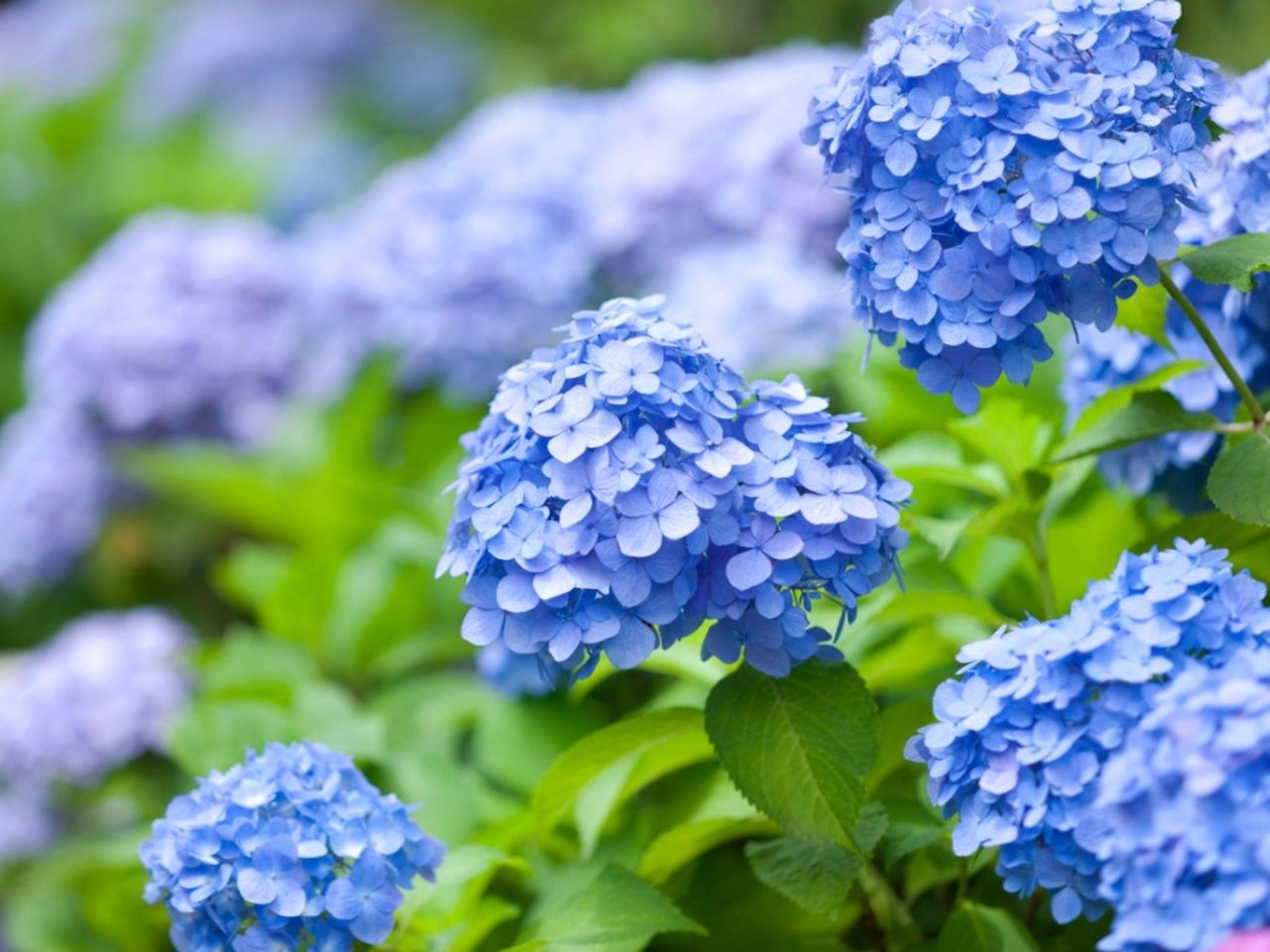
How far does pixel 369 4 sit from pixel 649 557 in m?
5.36

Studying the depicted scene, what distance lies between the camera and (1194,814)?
0.63 meters

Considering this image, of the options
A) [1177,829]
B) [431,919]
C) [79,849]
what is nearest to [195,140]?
[79,849]

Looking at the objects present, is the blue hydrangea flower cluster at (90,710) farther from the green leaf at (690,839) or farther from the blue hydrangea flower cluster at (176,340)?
the green leaf at (690,839)

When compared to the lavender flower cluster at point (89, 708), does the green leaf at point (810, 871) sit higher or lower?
lower

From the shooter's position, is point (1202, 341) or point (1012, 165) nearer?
point (1012, 165)

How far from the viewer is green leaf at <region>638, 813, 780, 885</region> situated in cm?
103

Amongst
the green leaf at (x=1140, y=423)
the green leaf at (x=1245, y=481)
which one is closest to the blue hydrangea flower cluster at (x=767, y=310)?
the green leaf at (x=1140, y=423)

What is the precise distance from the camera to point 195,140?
3.24 metres

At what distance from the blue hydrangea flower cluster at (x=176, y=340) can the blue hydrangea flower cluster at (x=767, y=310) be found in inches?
28.6

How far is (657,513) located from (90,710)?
3.59ft

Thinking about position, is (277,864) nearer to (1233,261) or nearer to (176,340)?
(1233,261)

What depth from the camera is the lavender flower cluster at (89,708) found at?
1.65 m

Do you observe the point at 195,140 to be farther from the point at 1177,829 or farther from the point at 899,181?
the point at 1177,829

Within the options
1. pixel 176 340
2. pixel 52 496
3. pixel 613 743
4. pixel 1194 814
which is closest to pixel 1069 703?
pixel 1194 814
